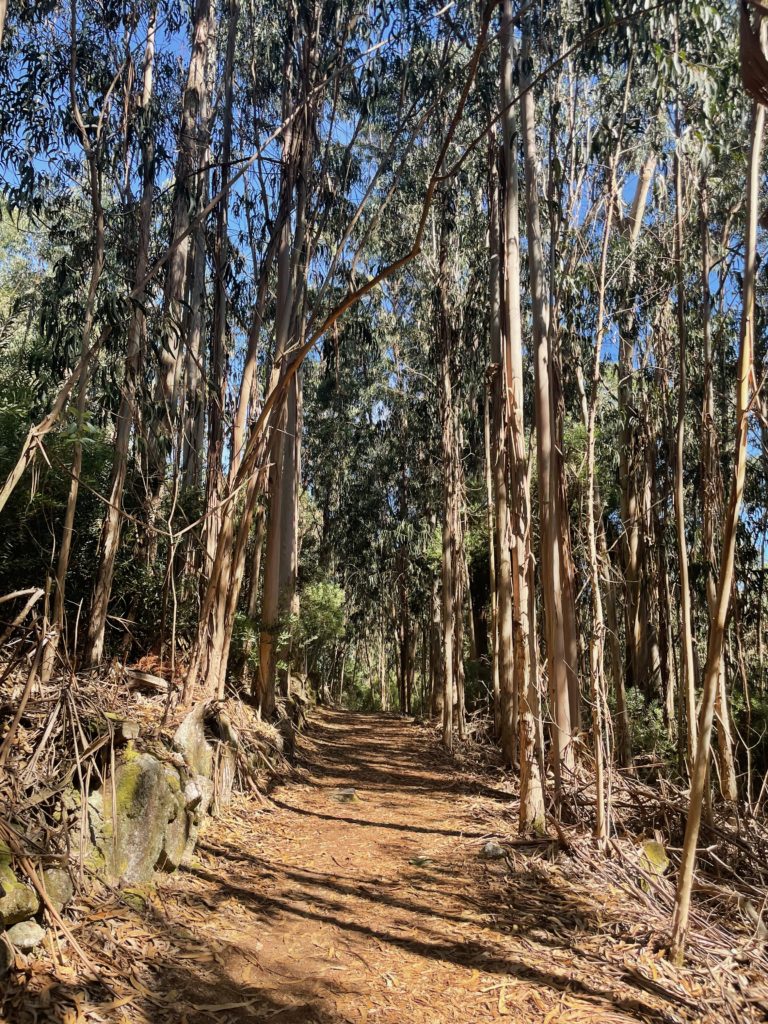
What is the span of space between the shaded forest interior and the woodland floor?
56 millimetres

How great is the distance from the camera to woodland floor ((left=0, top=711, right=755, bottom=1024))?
11.2ft

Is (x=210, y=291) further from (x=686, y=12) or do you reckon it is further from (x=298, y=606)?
A: (x=686, y=12)

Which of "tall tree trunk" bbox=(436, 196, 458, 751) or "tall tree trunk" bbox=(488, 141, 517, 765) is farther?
"tall tree trunk" bbox=(436, 196, 458, 751)

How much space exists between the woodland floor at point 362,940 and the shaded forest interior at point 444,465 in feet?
0.19

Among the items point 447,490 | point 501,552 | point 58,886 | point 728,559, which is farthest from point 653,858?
point 447,490

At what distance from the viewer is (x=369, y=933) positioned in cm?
427

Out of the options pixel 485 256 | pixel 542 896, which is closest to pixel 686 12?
pixel 485 256

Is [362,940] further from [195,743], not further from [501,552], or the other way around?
[501,552]

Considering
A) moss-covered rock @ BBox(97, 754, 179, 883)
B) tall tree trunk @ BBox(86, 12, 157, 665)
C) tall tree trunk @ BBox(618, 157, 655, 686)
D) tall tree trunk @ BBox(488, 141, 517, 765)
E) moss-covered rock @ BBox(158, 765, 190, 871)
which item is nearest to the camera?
moss-covered rock @ BBox(97, 754, 179, 883)

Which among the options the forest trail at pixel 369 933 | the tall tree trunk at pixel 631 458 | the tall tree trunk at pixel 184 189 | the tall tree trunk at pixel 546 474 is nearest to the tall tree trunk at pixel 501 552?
the tall tree trunk at pixel 546 474

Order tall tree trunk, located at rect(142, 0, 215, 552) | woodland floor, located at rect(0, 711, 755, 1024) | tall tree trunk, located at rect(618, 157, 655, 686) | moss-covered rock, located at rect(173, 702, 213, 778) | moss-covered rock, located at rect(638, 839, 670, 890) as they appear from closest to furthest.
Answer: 1. woodland floor, located at rect(0, 711, 755, 1024)
2. moss-covered rock, located at rect(638, 839, 670, 890)
3. moss-covered rock, located at rect(173, 702, 213, 778)
4. tall tree trunk, located at rect(142, 0, 215, 552)
5. tall tree trunk, located at rect(618, 157, 655, 686)

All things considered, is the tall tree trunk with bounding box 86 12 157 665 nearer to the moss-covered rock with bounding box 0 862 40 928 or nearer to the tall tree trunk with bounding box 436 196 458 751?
the moss-covered rock with bounding box 0 862 40 928

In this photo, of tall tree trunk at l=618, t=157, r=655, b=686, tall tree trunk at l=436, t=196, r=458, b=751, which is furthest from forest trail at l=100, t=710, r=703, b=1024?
tall tree trunk at l=618, t=157, r=655, b=686

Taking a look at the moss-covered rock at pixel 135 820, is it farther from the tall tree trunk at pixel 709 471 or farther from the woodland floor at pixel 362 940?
the tall tree trunk at pixel 709 471
